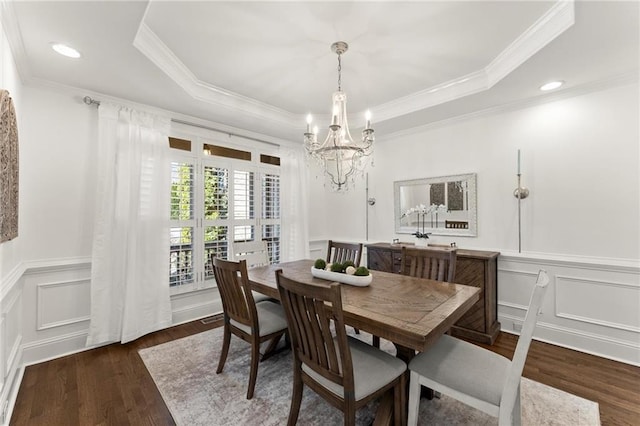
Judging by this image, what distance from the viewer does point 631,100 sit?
2.55 m

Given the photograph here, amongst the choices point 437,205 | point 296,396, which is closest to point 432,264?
point 437,205

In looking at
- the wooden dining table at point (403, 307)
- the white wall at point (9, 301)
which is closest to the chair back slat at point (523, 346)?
the wooden dining table at point (403, 307)

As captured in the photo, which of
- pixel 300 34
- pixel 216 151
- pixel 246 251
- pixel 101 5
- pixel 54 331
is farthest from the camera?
pixel 216 151

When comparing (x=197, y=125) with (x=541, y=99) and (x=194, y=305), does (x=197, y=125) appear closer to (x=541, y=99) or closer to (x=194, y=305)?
(x=194, y=305)

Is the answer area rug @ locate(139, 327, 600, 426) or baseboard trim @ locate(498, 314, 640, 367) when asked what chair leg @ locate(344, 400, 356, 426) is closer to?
area rug @ locate(139, 327, 600, 426)

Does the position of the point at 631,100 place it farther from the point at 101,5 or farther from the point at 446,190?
the point at 101,5

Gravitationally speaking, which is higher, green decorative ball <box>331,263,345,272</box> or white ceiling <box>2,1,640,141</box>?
white ceiling <box>2,1,640,141</box>

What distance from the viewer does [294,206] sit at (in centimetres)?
450

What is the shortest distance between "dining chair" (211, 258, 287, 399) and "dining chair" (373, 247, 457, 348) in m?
0.91

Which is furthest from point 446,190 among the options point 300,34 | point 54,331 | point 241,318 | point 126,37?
point 54,331

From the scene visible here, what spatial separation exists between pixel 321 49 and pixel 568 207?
114 inches

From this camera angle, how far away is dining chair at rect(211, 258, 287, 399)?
6.65ft

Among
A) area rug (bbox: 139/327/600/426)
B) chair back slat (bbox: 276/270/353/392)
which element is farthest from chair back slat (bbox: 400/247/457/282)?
chair back slat (bbox: 276/270/353/392)

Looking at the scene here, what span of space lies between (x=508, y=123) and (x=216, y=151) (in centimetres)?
364
